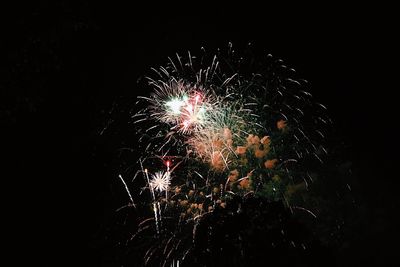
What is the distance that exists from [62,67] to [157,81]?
2.53 meters

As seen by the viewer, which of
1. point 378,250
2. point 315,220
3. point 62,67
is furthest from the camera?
point 62,67

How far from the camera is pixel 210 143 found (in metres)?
9.89

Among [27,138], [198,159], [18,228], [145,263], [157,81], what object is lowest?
[145,263]

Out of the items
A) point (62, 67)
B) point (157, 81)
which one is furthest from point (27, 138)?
point (157, 81)

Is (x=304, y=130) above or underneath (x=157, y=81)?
underneath

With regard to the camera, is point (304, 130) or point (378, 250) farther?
point (304, 130)

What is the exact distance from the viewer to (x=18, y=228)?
974 centimetres

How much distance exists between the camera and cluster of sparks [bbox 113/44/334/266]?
389 inches

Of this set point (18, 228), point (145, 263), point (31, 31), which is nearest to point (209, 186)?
point (145, 263)

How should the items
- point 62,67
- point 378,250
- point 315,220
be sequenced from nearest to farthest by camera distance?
point 378,250 < point 315,220 < point 62,67

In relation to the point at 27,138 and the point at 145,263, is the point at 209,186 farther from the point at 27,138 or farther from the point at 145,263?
the point at 27,138

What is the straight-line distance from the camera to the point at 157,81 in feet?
34.4

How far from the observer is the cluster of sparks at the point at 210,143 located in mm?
9875

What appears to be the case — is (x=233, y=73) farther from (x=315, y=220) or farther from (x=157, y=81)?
(x=315, y=220)
